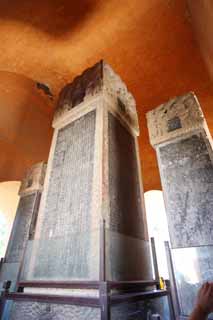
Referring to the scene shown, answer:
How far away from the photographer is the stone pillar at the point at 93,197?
2303 millimetres

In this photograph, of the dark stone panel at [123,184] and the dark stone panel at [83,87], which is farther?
the dark stone panel at [83,87]

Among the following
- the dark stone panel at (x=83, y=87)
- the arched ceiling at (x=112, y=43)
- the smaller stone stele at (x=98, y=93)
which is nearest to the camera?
the smaller stone stele at (x=98, y=93)

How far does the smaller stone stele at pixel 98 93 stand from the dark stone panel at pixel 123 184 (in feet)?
1.61

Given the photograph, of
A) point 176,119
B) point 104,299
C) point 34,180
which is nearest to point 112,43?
point 176,119

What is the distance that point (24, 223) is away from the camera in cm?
506

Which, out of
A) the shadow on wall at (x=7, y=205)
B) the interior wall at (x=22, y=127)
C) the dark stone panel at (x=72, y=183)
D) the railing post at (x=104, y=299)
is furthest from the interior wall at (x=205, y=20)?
the shadow on wall at (x=7, y=205)

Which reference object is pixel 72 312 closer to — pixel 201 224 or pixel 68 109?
pixel 201 224

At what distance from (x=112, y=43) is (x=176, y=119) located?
3767mm

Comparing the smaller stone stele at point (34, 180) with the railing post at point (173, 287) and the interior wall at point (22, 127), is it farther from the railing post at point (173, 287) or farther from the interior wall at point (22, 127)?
the railing post at point (173, 287)

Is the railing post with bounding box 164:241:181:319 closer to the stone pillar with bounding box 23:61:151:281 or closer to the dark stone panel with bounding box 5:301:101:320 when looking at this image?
the stone pillar with bounding box 23:61:151:281

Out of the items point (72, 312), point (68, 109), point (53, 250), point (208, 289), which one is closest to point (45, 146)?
point (68, 109)

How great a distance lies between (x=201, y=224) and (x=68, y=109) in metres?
3.32

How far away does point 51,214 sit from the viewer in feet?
9.74

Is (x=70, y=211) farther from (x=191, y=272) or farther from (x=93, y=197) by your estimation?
(x=191, y=272)
